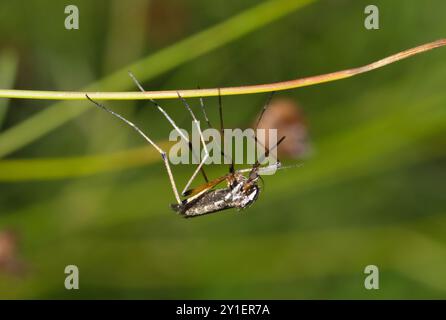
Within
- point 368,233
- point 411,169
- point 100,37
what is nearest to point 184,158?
point 100,37

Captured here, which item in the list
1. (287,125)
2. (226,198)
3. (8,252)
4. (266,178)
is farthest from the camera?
(266,178)

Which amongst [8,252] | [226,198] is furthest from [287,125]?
[8,252]

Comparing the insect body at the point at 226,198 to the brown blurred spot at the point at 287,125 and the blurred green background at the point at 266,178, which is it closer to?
the brown blurred spot at the point at 287,125

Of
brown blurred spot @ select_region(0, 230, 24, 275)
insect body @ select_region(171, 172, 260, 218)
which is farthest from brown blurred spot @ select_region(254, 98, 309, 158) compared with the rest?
brown blurred spot @ select_region(0, 230, 24, 275)

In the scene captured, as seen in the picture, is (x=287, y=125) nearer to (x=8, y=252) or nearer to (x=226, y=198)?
(x=226, y=198)

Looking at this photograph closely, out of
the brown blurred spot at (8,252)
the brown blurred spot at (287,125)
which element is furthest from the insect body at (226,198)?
the brown blurred spot at (8,252)

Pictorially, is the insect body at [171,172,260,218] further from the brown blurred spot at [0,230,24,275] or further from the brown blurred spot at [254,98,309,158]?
the brown blurred spot at [0,230,24,275]
